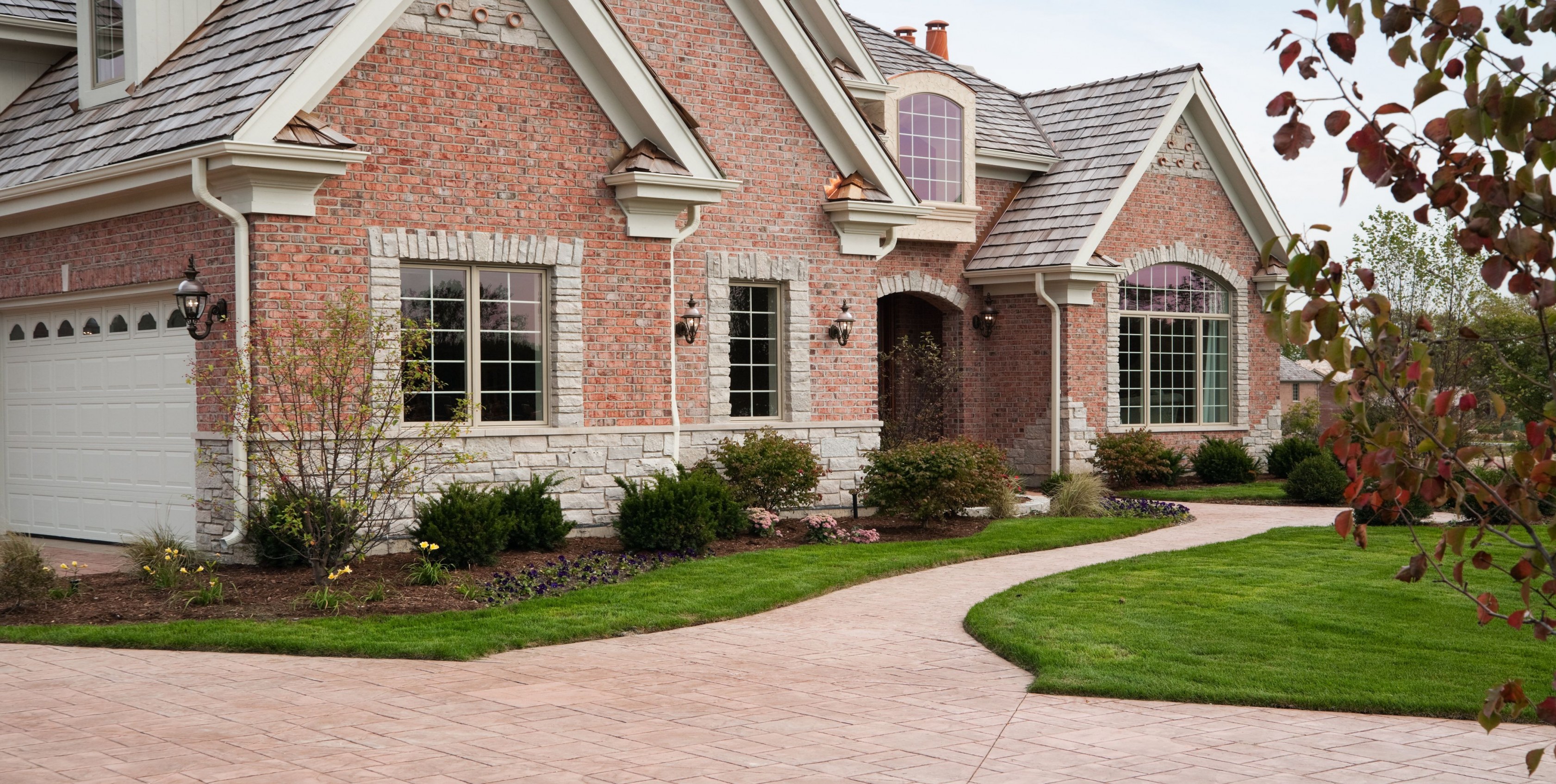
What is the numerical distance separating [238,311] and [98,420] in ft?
10.9

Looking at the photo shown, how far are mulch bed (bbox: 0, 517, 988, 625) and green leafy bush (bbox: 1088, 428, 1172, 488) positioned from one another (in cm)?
983

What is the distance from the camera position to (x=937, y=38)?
1038 inches

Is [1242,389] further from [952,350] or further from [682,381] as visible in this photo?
[682,381]

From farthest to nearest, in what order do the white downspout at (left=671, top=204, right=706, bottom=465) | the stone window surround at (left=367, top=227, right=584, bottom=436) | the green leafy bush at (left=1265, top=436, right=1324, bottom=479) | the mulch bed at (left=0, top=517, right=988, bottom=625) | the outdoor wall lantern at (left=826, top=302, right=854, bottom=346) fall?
the green leafy bush at (left=1265, top=436, right=1324, bottom=479) < the outdoor wall lantern at (left=826, top=302, right=854, bottom=346) < the white downspout at (left=671, top=204, right=706, bottom=465) < the stone window surround at (left=367, top=227, right=584, bottom=436) < the mulch bed at (left=0, top=517, right=988, bottom=625)

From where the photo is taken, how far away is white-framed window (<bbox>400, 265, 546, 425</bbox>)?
13703 mm

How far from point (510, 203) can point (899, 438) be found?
771 cm


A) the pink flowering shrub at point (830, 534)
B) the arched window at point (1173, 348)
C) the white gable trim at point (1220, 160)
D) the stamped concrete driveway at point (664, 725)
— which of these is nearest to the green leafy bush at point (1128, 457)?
the arched window at point (1173, 348)

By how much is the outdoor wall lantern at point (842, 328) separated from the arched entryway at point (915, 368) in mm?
3806

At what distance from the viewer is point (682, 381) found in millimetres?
15695

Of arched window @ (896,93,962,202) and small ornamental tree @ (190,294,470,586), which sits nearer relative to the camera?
small ornamental tree @ (190,294,470,586)

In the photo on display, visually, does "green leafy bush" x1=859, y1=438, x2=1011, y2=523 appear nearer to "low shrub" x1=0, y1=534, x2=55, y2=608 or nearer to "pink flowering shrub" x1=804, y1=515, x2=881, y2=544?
"pink flowering shrub" x1=804, y1=515, x2=881, y2=544

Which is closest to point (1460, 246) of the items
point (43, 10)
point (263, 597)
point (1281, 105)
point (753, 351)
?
point (1281, 105)

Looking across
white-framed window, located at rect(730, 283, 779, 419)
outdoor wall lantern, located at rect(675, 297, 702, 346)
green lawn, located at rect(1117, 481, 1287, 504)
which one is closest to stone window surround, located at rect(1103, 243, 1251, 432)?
green lawn, located at rect(1117, 481, 1287, 504)

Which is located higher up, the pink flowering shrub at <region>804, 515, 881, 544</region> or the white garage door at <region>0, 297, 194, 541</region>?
the white garage door at <region>0, 297, 194, 541</region>
